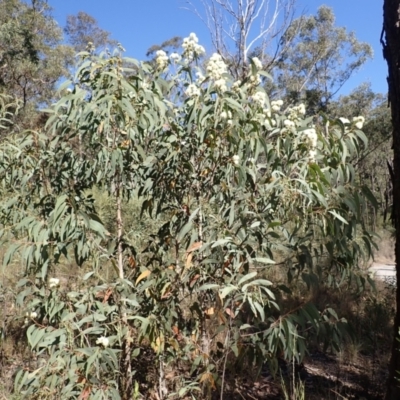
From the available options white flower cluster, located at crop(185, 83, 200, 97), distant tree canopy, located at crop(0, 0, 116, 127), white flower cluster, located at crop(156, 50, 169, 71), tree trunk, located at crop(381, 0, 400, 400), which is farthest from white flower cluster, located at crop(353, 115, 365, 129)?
distant tree canopy, located at crop(0, 0, 116, 127)

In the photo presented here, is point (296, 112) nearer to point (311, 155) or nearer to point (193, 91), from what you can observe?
point (311, 155)

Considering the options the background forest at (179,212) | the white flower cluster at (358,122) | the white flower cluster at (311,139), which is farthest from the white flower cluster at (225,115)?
the white flower cluster at (358,122)

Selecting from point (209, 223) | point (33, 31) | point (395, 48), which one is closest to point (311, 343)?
point (209, 223)

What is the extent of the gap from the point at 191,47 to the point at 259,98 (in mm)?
395

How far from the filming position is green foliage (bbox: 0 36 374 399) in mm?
1713

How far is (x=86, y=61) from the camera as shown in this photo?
70.6 inches

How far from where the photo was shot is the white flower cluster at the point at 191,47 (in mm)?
1958

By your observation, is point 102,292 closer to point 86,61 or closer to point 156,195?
point 156,195

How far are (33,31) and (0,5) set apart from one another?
1569 mm

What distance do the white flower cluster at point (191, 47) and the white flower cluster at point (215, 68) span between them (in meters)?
0.19

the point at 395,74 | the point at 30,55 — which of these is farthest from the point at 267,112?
the point at 30,55

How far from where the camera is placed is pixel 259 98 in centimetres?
183

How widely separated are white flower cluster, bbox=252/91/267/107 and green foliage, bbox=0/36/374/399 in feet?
0.03

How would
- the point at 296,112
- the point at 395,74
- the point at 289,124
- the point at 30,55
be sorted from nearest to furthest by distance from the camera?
the point at 289,124 < the point at 296,112 < the point at 395,74 < the point at 30,55
